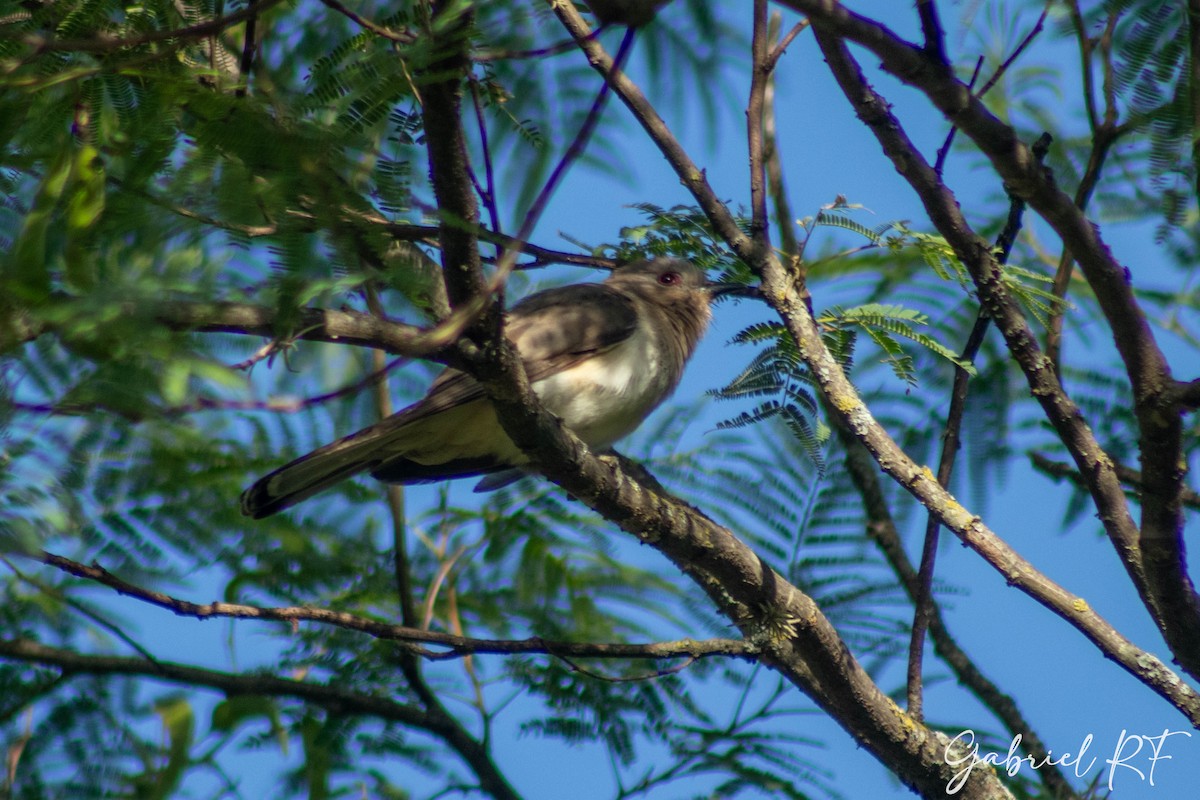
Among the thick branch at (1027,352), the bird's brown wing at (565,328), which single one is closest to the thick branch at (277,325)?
the thick branch at (1027,352)

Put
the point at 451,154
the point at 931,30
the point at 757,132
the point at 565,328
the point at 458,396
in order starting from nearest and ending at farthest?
the point at 451,154
the point at 931,30
the point at 757,132
the point at 458,396
the point at 565,328

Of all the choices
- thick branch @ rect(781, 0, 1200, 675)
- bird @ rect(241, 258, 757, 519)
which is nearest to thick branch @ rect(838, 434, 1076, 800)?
bird @ rect(241, 258, 757, 519)

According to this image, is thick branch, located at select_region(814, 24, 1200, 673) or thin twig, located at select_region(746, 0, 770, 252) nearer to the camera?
thick branch, located at select_region(814, 24, 1200, 673)

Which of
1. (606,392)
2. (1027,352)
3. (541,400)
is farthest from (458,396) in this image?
(1027,352)

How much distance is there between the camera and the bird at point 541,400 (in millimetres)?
5039

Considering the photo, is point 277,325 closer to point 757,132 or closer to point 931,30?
point 931,30

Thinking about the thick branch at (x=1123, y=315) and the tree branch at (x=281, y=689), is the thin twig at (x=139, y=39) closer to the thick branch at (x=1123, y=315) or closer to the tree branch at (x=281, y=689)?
the thick branch at (x=1123, y=315)

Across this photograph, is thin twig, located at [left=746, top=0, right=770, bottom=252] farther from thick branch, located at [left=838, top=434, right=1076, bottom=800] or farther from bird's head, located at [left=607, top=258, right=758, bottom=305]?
bird's head, located at [left=607, top=258, right=758, bottom=305]

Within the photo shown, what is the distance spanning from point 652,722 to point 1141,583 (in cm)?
209

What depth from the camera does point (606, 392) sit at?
5.74 meters

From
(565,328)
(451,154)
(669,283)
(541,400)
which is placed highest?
(669,283)

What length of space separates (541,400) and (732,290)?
111cm

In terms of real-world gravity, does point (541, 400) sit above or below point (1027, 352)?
above

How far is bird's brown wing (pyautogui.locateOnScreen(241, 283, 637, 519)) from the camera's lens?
4.85 meters
